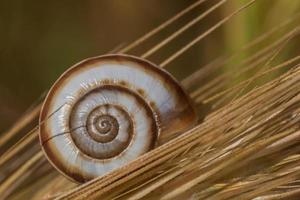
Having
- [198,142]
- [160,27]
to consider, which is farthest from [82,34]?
[198,142]

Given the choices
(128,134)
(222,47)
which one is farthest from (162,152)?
(222,47)

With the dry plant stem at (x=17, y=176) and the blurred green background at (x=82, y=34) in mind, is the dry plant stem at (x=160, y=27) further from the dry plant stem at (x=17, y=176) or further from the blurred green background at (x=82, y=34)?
the dry plant stem at (x=17, y=176)

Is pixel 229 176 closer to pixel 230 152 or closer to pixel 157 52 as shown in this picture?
pixel 230 152

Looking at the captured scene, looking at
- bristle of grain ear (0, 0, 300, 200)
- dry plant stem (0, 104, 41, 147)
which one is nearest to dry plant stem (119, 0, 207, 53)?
bristle of grain ear (0, 0, 300, 200)

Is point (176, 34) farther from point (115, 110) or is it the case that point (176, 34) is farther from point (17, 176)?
point (17, 176)

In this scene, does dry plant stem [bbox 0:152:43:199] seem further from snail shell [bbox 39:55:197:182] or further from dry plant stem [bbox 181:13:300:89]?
dry plant stem [bbox 181:13:300:89]
